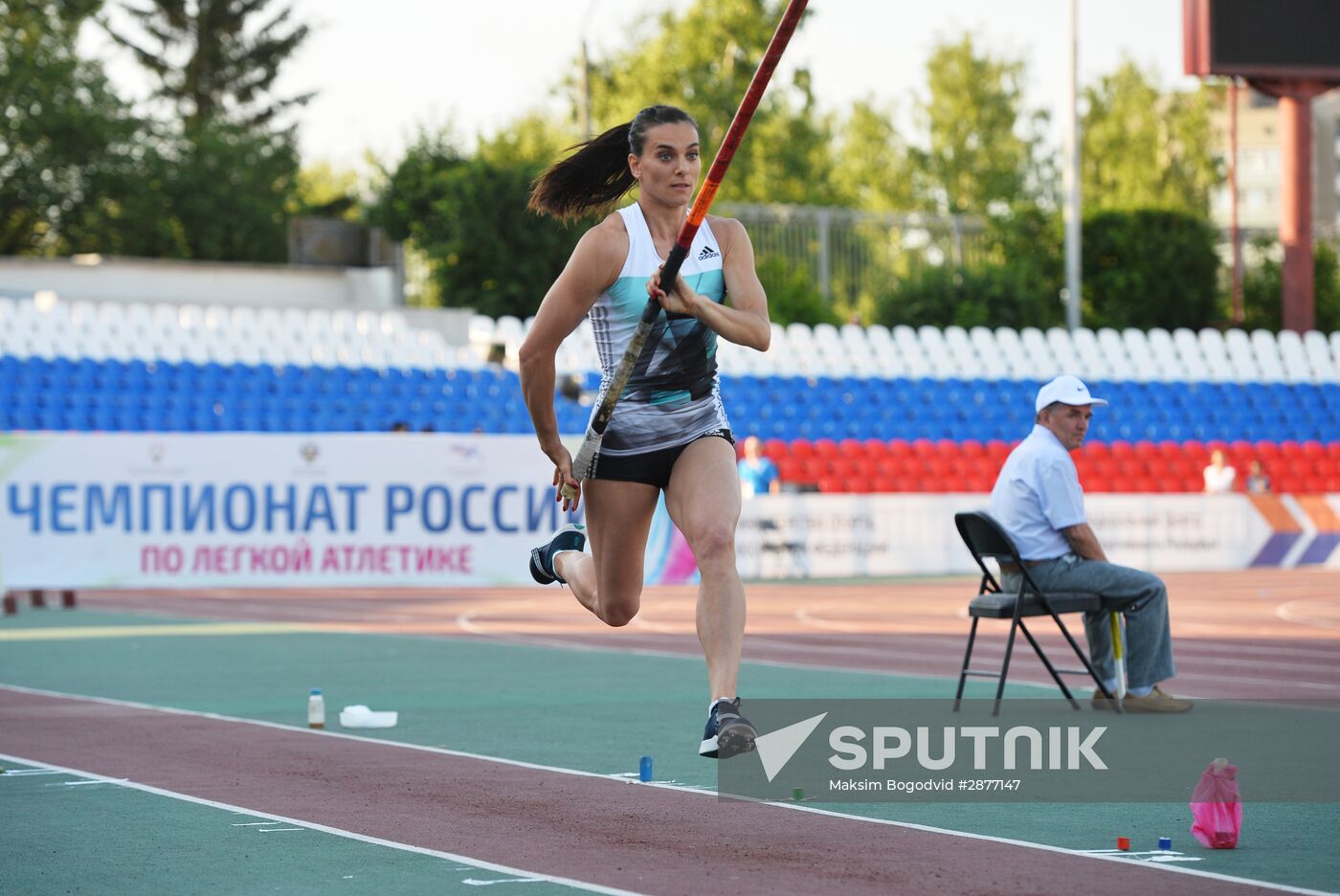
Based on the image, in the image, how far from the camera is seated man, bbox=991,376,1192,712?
33.6ft

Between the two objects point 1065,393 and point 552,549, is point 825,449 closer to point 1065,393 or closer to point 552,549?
point 1065,393

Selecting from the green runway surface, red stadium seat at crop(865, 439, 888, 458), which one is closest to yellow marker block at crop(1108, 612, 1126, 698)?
the green runway surface

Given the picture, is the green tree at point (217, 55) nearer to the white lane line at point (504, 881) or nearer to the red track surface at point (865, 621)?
the red track surface at point (865, 621)

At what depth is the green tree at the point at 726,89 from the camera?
217 ft

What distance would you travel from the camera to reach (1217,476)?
30.3 m

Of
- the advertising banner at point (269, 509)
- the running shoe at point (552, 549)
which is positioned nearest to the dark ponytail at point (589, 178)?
the running shoe at point (552, 549)

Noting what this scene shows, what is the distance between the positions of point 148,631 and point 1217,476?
18489mm

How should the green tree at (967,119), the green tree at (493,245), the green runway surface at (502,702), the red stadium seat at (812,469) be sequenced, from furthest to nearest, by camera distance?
1. the green tree at (967,119)
2. the green tree at (493,245)
3. the red stadium seat at (812,469)
4. the green runway surface at (502,702)

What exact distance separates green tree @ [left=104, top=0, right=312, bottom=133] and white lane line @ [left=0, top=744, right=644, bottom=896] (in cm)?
6381

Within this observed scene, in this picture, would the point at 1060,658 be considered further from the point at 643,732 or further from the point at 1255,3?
the point at 1255,3

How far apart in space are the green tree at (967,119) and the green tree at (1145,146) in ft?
20.8

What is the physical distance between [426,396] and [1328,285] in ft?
89.5

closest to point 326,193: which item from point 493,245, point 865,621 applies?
point 493,245

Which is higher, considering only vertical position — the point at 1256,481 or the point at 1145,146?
the point at 1145,146
